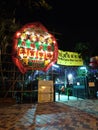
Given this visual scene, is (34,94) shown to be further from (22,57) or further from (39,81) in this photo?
(22,57)

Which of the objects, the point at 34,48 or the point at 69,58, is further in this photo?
the point at 69,58

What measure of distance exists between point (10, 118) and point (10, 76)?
19.7 feet

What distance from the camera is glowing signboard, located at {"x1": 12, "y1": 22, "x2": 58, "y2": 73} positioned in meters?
14.5

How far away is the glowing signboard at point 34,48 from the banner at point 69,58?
1374mm

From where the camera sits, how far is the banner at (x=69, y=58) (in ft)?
56.2

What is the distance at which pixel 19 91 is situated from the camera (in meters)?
14.8

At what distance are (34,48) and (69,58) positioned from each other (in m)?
4.32

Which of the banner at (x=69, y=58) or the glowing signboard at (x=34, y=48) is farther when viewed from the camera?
the banner at (x=69, y=58)

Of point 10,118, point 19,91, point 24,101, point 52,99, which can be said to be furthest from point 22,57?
point 10,118

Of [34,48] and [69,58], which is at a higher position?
[34,48]

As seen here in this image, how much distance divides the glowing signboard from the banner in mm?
1374

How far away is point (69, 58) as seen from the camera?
17.8m

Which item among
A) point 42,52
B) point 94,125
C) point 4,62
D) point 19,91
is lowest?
point 94,125

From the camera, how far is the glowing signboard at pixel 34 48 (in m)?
14.5
